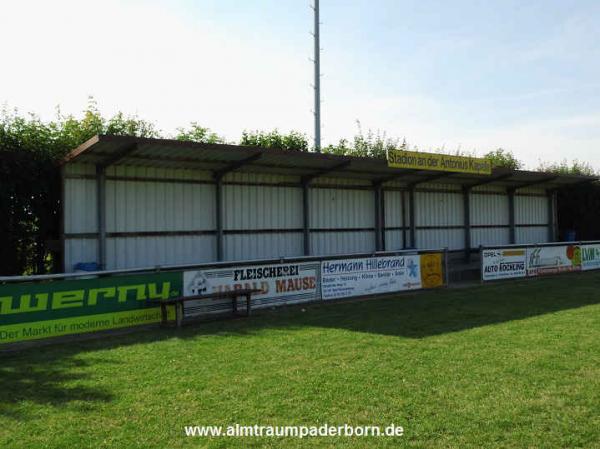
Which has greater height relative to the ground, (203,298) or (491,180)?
(491,180)

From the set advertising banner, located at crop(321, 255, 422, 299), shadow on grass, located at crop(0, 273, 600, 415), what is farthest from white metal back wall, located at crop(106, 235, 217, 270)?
shadow on grass, located at crop(0, 273, 600, 415)

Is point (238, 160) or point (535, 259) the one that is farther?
point (535, 259)

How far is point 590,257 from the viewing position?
20984mm

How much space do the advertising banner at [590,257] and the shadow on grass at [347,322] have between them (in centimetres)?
397

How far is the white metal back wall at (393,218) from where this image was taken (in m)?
20.6

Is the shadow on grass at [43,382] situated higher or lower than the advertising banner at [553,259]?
lower

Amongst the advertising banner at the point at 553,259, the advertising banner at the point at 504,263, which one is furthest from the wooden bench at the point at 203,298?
the advertising banner at the point at 553,259

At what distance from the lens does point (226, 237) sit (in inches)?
637

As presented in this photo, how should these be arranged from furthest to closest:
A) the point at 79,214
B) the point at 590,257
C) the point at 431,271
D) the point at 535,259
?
1. the point at 590,257
2. the point at 535,259
3. the point at 431,271
4. the point at 79,214

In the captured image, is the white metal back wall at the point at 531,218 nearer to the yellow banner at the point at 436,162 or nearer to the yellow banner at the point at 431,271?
the yellow banner at the point at 436,162

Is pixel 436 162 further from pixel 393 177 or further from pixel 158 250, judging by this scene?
pixel 158 250

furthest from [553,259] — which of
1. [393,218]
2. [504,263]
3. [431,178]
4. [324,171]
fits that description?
[324,171]

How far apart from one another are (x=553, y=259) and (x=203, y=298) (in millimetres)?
13366

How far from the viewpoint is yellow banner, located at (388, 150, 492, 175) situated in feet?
56.3
